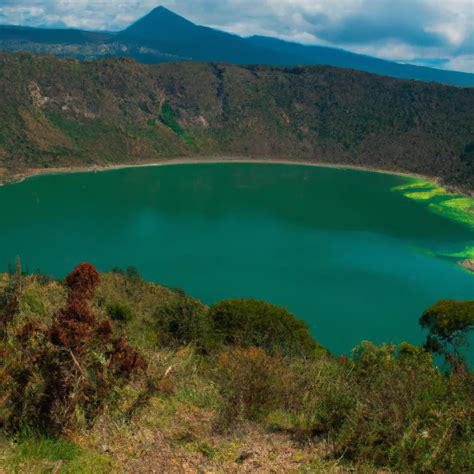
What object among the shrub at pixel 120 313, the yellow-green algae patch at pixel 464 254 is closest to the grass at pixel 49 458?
the shrub at pixel 120 313

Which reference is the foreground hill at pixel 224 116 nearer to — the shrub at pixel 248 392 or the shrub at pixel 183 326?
the shrub at pixel 183 326

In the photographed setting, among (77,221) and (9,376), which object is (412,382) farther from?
(77,221)

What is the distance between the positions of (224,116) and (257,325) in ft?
434

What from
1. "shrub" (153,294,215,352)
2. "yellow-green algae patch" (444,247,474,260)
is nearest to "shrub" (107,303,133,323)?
"shrub" (153,294,215,352)

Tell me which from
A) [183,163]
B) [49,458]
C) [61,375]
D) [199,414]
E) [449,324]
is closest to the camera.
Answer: [49,458]

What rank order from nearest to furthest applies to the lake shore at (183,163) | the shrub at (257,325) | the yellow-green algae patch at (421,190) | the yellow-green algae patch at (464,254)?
the shrub at (257,325)
the yellow-green algae patch at (464,254)
the yellow-green algae patch at (421,190)
the lake shore at (183,163)

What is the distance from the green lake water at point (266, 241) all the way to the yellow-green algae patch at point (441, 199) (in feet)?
8.05

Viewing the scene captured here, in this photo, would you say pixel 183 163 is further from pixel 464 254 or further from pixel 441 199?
pixel 464 254

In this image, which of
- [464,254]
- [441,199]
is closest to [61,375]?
[464,254]

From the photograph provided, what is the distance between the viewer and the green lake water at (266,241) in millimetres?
43250

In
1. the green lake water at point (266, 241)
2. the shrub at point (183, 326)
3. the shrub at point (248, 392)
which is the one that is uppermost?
the shrub at point (248, 392)

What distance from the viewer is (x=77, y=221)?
68.4 m

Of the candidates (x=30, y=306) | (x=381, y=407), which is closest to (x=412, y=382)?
(x=381, y=407)

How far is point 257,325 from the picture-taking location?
23953mm
